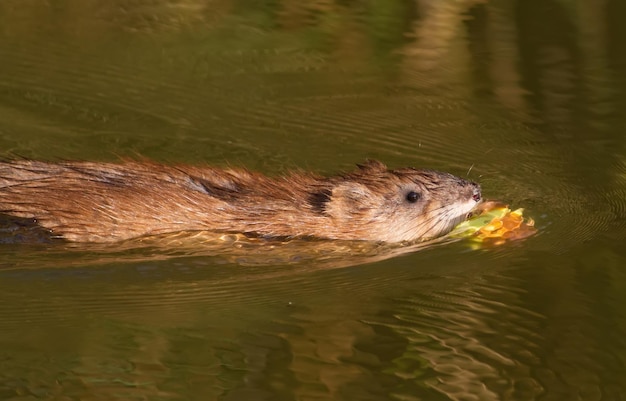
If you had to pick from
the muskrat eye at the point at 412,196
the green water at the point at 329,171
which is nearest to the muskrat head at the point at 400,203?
the muskrat eye at the point at 412,196

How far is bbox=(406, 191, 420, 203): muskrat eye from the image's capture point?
654 centimetres

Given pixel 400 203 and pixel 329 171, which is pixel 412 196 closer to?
pixel 400 203

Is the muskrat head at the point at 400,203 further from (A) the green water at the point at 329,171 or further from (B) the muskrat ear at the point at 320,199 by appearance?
(A) the green water at the point at 329,171

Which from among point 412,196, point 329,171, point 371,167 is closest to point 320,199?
point 371,167

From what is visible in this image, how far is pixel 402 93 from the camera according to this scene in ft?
28.4

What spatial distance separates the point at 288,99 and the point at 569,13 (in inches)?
112

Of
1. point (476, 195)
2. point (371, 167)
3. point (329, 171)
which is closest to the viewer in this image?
point (476, 195)

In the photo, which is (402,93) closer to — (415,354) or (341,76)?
(341,76)

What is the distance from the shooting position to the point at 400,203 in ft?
21.5

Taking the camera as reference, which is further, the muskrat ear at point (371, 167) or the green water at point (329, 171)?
the muskrat ear at point (371, 167)

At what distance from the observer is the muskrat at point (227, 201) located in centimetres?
Answer: 610

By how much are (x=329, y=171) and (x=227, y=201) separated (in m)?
1.45

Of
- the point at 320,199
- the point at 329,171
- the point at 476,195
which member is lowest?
the point at 329,171

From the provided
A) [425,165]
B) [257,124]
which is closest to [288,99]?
[257,124]
